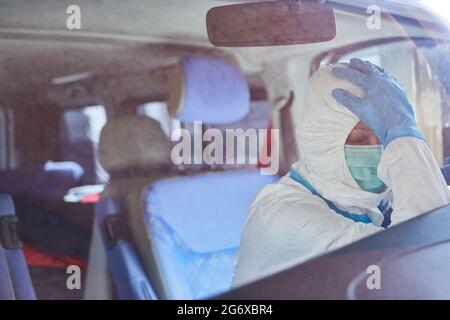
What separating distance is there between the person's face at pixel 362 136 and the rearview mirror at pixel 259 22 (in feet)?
0.73

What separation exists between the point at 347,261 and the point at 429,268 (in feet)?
0.57

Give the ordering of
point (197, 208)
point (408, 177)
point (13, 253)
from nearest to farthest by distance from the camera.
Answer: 1. point (13, 253)
2. point (408, 177)
3. point (197, 208)

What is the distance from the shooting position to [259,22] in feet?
4.63

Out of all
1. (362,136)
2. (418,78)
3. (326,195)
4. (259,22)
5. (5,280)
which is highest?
(259,22)

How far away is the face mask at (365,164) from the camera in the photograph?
4.69 ft

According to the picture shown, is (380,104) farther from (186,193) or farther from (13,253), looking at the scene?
(13,253)

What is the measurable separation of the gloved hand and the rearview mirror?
0.13 meters

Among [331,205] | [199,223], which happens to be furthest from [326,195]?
[199,223]

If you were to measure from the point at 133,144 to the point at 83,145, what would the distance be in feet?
0.34

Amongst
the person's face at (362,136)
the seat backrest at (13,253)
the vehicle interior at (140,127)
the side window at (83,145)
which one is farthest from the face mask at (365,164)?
the seat backrest at (13,253)

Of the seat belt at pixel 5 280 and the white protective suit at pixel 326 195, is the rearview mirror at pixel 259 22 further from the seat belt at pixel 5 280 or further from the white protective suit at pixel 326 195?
the seat belt at pixel 5 280

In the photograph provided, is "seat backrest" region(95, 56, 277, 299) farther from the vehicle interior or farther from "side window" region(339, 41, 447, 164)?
"side window" region(339, 41, 447, 164)
